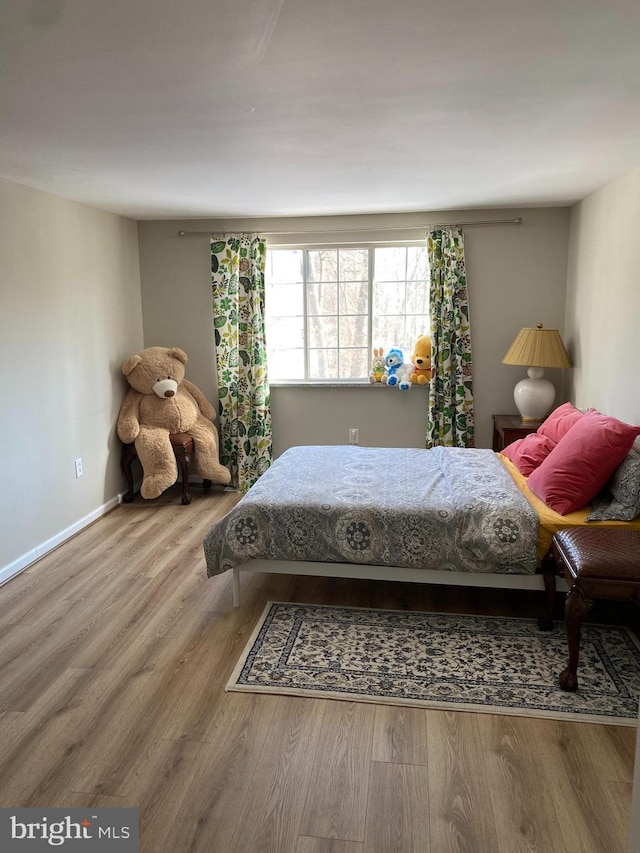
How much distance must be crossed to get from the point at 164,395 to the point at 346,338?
1.58 meters

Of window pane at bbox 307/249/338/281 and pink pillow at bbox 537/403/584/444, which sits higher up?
window pane at bbox 307/249/338/281

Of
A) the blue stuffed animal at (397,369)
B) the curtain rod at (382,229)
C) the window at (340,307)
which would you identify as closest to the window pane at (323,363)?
the window at (340,307)

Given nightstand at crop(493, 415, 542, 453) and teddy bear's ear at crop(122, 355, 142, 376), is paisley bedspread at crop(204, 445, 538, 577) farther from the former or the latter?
teddy bear's ear at crop(122, 355, 142, 376)

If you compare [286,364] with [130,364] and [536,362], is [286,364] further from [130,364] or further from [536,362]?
[536,362]

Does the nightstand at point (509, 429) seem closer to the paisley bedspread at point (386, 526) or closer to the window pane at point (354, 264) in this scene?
the paisley bedspread at point (386, 526)

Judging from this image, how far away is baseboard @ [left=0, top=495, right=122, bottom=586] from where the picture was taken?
10.8 feet

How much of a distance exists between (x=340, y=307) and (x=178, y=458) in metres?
1.83

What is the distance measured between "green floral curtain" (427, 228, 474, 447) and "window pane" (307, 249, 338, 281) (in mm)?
803

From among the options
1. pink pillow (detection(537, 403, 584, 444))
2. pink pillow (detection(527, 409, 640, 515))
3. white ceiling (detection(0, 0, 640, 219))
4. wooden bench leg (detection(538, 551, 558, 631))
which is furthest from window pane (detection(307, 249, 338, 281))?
wooden bench leg (detection(538, 551, 558, 631))

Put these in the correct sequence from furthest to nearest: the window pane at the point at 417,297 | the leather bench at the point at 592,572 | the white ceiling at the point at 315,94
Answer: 1. the window pane at the point at 417,297
2. the leather bench at the point at 592,572
3. the white ceiling at the point at 315,94

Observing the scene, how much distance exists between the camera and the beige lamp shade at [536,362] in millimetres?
4039

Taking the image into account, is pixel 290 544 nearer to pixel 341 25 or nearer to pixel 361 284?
pixel 341 25

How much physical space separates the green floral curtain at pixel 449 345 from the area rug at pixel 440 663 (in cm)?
209

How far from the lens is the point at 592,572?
2125 mm
